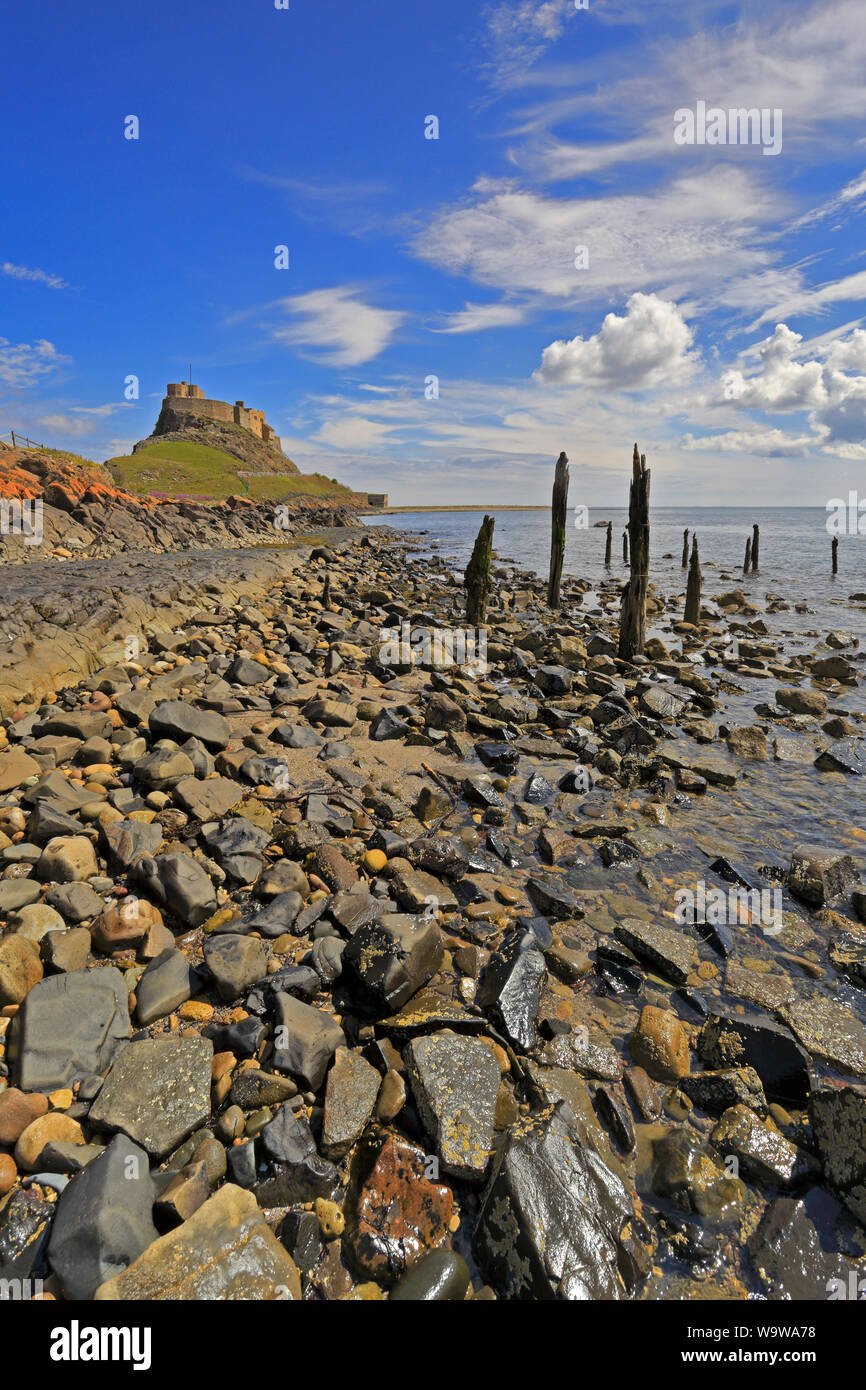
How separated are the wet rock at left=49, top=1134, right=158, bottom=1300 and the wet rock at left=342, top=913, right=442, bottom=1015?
1470 mm

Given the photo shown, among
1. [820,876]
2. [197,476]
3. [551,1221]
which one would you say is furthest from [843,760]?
[197,476]

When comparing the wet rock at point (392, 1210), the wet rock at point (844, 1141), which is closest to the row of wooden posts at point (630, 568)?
the wet rock at point (844, 1141)

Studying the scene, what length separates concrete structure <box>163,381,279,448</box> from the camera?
5536 inches

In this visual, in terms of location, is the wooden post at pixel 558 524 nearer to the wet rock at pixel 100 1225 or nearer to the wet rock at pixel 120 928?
the wet rock at pixel 120 928

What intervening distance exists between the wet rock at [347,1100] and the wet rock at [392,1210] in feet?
0.34

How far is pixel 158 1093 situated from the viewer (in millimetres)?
2979

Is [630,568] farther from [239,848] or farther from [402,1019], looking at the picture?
[402,1019]

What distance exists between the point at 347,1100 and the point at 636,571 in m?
14.5

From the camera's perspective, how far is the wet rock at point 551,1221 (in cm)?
239

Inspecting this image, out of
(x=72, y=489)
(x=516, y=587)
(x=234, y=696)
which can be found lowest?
(x=234, y=696)

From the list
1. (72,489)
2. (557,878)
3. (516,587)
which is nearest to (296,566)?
(516,587)
